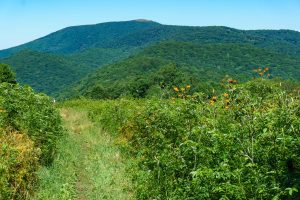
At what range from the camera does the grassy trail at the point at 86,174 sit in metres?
10.4

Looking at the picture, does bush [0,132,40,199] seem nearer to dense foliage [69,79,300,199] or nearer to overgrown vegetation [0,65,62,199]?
overgrown vegetation [0,65,62,199]

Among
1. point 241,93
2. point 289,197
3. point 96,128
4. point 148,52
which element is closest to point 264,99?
point 241,93

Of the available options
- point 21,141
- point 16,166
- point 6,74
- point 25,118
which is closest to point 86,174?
point 25,118

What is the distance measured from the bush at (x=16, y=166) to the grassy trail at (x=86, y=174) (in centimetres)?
41

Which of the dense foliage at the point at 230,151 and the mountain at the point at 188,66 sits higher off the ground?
the dense foliage at the point at 230,151

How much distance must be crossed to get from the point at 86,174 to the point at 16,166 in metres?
3.78

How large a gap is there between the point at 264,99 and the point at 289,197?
13.3 feet

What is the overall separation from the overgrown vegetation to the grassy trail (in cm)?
47

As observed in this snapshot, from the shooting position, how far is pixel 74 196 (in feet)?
34.4

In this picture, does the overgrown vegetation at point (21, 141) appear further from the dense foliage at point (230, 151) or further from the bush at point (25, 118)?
the dense foliage at point (230, 151)

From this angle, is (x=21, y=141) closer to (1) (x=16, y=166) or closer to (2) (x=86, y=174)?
(1) (x=16, y=166)

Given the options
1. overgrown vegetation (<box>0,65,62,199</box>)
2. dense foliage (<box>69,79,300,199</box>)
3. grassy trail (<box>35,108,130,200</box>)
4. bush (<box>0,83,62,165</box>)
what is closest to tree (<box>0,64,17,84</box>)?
grassy trail (<box>35,108,130,200</box>)

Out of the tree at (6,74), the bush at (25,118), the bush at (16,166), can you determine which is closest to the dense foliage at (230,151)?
the bush at (16,166)

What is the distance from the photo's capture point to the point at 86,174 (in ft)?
42.9
